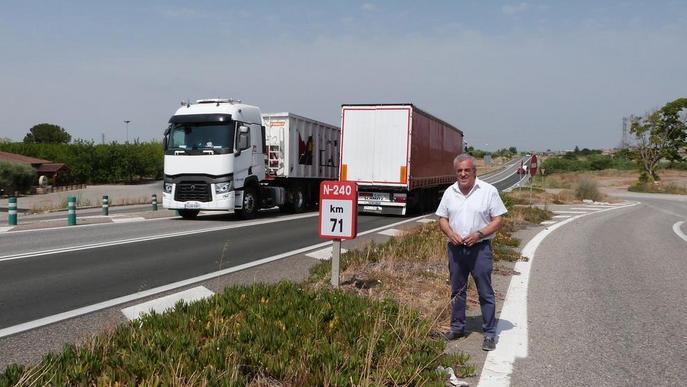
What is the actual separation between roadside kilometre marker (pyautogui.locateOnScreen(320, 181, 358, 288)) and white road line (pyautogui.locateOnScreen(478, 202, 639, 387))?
1810mm

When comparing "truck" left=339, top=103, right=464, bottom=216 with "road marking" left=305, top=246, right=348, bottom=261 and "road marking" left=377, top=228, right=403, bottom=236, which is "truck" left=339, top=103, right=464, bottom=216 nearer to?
"road marking" left=377, top=228, right=403, bottom=236

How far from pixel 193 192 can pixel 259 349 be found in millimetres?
14572

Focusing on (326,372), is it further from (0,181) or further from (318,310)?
(0,181)

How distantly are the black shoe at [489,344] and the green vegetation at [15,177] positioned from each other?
41.7 m

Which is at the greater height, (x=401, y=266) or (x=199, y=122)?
(x=199, y=122)

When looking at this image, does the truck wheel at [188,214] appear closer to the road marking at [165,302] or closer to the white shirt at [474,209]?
the road marking at [165,302]

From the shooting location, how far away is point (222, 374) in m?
3.53

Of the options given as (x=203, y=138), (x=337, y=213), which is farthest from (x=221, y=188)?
(x=337, y=213)

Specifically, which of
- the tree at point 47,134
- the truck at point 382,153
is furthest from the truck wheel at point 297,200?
the tree at point 47,134

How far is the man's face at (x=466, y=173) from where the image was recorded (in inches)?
207

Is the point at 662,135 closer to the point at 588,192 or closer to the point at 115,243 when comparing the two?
the point at 588,192

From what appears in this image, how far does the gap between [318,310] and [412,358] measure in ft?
3.64

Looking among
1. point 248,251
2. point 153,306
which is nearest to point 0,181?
point 248,251

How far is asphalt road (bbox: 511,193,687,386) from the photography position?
178 inches
